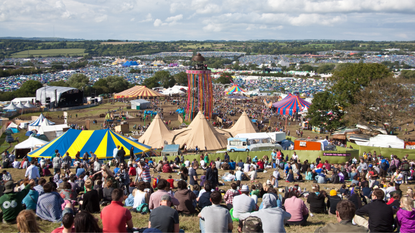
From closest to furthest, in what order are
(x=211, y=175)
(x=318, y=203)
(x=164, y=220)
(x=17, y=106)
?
(x=164, y=220), (x=318, y=203), (x=211, y=175), (x=17, y=106)

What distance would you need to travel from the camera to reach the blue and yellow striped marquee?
51.9ft

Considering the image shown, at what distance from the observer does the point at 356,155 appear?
1714 centimetres

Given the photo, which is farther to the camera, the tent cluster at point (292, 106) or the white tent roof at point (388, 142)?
the tent cluster at point (292, 106)

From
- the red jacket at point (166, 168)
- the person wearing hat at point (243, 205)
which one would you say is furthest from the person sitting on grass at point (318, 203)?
the red jacket at point (166, 168)

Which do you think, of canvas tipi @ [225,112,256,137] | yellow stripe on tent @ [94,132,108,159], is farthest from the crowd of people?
canvas tipi @ [225,112,256,137]

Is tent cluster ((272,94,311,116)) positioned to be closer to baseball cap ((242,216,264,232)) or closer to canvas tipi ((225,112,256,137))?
canvas tipi ((225,112,256,137))

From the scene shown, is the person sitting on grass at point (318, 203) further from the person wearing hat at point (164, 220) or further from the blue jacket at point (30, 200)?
the blue jacket at point (30, 200)

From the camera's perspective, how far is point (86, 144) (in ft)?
53.1

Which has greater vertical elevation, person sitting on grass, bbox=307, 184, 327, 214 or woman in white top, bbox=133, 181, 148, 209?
woman in white top, bbox=133, 181, 148, 209

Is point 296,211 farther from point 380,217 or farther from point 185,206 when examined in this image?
point 185,206

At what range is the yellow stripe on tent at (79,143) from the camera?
15.8 m

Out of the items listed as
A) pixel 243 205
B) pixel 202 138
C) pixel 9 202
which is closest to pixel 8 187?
pixel 9 202

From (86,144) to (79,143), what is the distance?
0.33 m

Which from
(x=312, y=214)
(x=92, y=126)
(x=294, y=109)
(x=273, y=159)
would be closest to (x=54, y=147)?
(x=273, y=159)
